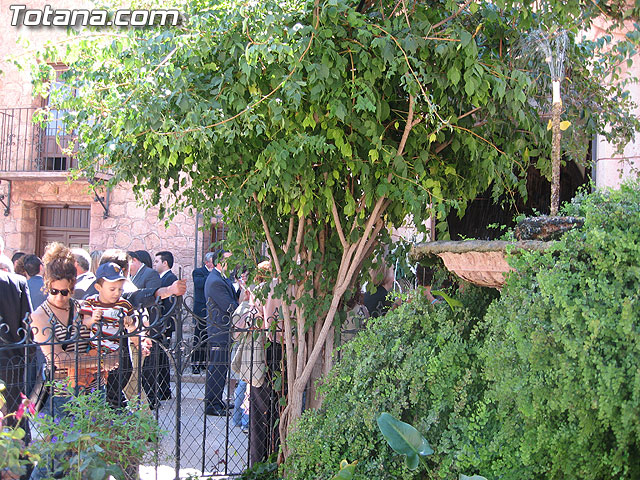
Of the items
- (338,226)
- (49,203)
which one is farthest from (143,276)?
(49,203)

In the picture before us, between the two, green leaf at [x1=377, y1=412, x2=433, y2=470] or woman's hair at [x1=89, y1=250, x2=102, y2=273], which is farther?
woman's hair at [x1=89, y1=250, x2=102, y2=273]

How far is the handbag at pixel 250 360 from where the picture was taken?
447cm

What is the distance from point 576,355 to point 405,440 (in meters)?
0.71

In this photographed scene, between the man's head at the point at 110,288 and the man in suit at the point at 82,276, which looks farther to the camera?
the man in suit at the point at 82,276

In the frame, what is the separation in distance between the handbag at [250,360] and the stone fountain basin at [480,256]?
1962 mm

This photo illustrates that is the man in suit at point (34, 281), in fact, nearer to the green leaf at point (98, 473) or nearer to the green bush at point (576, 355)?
the green leaf at point (98, 473)

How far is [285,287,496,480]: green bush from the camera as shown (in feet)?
8.76

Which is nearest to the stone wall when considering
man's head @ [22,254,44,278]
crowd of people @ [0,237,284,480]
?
man's head @ [22,254,44,278]

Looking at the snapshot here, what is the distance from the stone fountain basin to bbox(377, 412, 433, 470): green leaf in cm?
71

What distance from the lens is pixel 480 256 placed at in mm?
2600

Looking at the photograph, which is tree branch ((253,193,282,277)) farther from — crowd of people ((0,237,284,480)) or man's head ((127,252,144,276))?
man's head ((127,252,144,276))

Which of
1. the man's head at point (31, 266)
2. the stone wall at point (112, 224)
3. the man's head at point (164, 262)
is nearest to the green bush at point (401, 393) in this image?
the man's head at point (31, 266)

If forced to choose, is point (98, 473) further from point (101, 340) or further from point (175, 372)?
point (175, 372)

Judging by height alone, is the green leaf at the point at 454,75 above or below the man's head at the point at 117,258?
above
